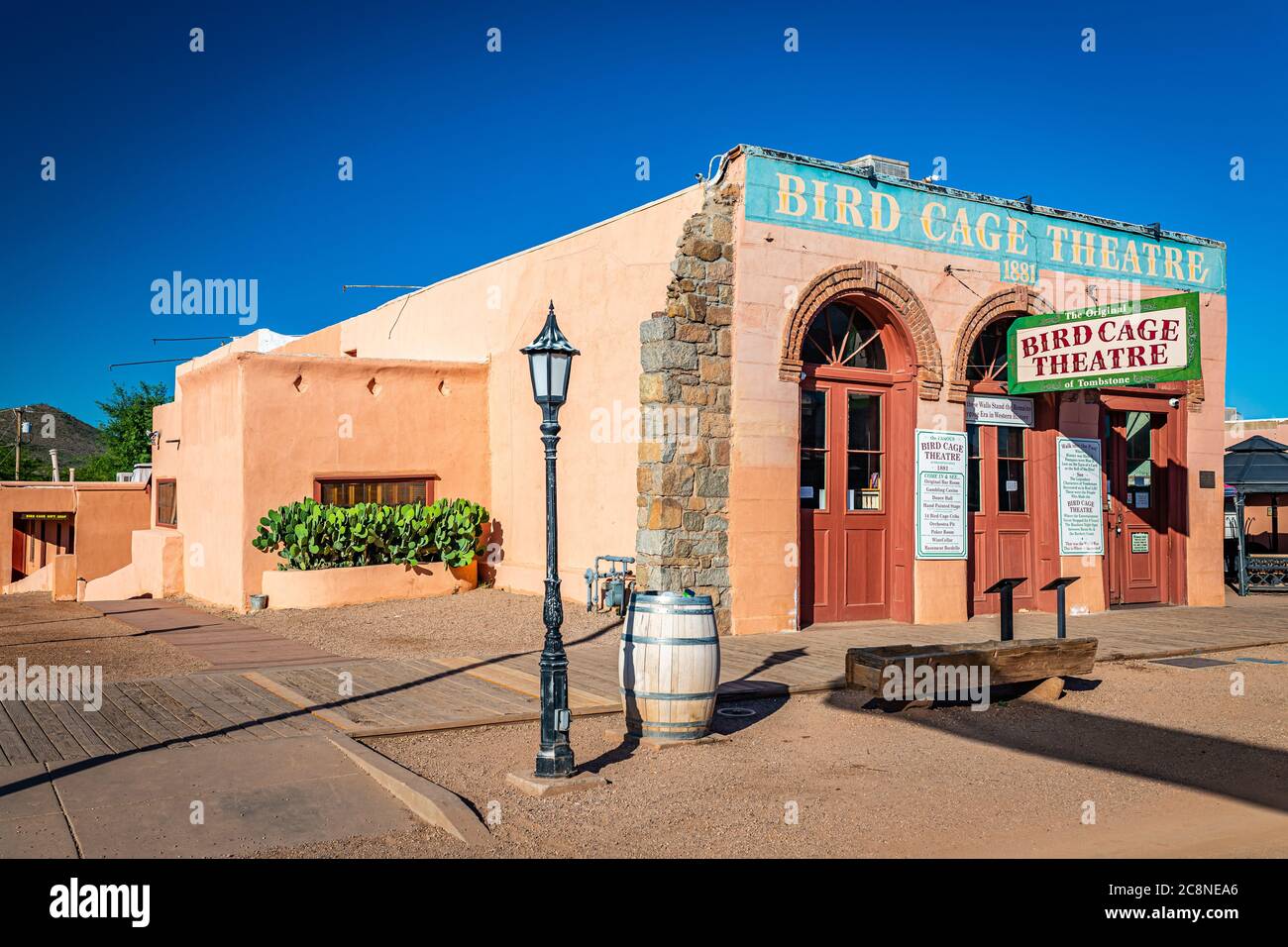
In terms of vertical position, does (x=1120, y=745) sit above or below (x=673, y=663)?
below

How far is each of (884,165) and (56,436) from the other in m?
74.9

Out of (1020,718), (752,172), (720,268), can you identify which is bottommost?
(1020,718)

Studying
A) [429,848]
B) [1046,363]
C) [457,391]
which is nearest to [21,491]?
[457,391]

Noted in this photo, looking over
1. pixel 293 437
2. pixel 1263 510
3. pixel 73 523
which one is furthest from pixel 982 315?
pixel 73 523

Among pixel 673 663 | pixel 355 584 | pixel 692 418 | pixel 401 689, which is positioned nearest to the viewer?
pixel 673 663

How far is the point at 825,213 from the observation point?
41.6ft

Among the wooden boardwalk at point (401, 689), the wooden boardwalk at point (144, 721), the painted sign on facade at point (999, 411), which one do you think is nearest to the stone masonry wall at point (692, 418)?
the wooden boardwalk at point (401, 689)

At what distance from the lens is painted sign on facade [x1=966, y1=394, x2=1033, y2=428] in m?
14.1

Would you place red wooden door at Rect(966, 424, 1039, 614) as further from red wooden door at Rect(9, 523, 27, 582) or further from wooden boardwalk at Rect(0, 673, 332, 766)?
red wooden door at Rect(9, 523, 27, 582)

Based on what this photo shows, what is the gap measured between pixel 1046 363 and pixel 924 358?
151cm

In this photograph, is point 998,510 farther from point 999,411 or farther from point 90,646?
point 90,646

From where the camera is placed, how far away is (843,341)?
13.3 metres

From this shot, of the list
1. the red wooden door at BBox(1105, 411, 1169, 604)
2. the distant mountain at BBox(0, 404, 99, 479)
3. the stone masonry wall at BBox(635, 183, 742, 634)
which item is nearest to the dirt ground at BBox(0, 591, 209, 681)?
the stone masonry wall at BBox(635, 183, 742, 634)

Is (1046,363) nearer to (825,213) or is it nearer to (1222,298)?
(825,213)
